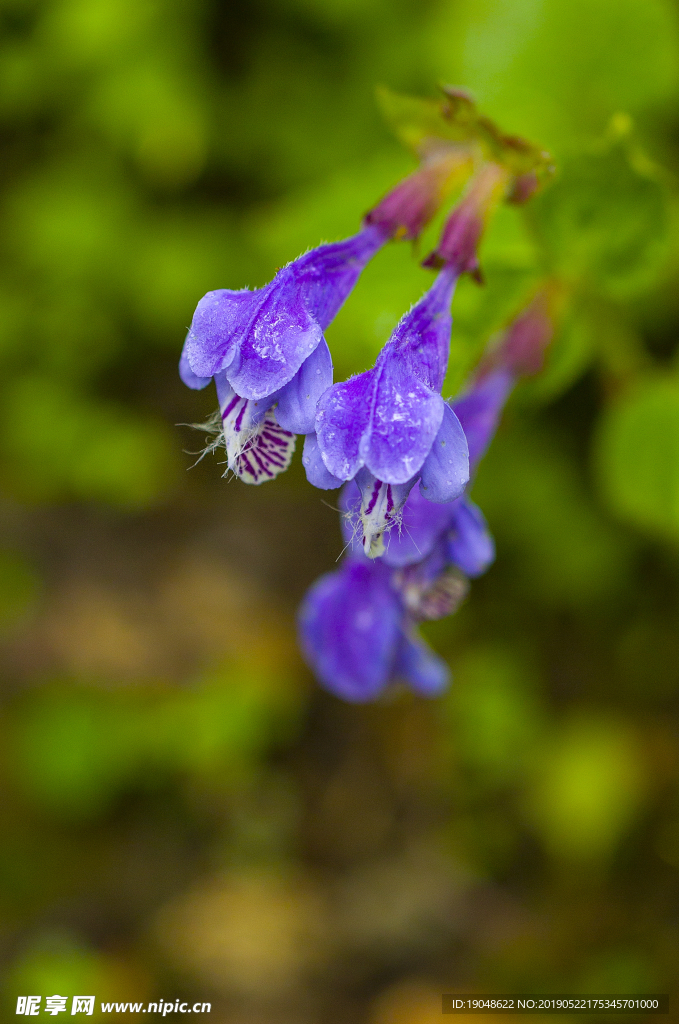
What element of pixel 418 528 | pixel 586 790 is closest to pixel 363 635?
pixel 418 528

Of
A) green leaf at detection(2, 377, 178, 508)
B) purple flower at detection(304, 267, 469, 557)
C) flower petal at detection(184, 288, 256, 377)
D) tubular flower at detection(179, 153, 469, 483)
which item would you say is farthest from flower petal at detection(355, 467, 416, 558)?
green leaf at detection(2, 377, 178, 508)

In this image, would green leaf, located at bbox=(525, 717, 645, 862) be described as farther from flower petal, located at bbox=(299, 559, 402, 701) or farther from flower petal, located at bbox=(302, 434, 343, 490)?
flower petal, located at bbox=(302, 434, 343, 490)

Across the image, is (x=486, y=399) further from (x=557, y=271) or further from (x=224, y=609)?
(x=224, y=609)

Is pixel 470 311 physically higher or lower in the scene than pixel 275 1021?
higher

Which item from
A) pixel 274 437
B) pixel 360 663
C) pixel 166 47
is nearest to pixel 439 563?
pixel 360 663

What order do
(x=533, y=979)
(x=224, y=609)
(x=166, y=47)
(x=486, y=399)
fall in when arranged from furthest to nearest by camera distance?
(x=224, y=609) → (x=166, y=47) → (x=533, y=979) → (x=486, y=399)
